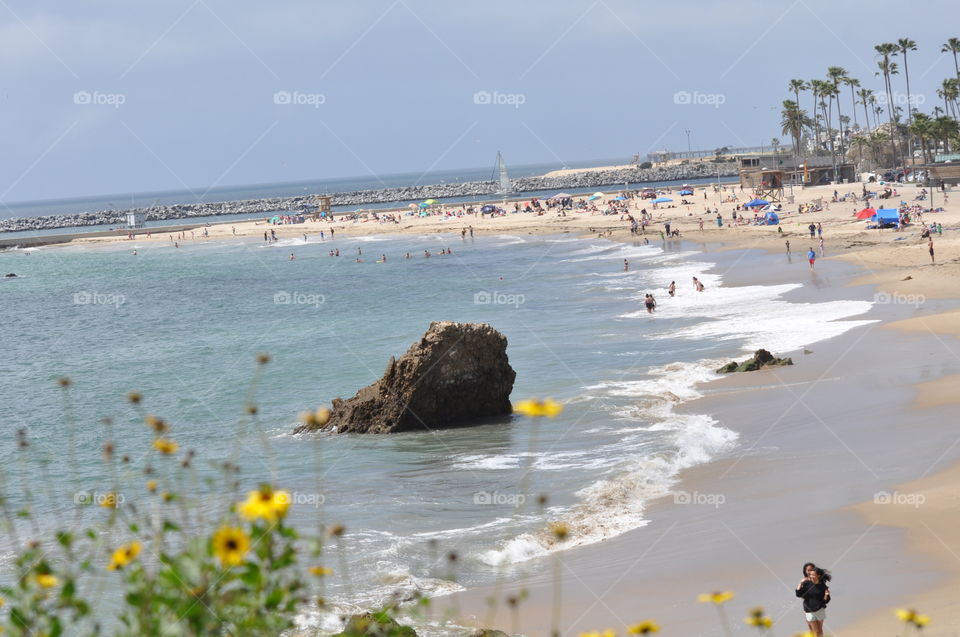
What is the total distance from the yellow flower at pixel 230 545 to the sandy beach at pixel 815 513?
1478mm

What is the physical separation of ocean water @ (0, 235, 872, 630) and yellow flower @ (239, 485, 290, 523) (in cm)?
143

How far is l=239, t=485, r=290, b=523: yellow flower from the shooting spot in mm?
2984

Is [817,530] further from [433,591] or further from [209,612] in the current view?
[209,612]

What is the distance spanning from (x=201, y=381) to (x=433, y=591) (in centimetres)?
2136

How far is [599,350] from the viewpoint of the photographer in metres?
31.7

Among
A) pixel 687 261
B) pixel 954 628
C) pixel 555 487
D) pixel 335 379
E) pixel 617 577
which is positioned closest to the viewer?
pixel 954 628

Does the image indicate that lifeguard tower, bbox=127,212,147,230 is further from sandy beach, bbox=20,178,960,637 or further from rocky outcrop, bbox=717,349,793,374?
sandy beach, bbox=20,178,960,637

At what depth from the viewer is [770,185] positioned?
9438 cm

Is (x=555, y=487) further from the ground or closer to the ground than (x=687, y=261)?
closer to the ground

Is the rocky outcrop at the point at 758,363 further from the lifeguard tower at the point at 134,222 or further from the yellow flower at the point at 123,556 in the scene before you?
the lifeguard tower at the point at 134,222

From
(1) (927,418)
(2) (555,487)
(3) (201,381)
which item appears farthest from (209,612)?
(3) (201,381)

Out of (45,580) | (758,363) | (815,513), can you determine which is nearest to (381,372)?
(758,363)

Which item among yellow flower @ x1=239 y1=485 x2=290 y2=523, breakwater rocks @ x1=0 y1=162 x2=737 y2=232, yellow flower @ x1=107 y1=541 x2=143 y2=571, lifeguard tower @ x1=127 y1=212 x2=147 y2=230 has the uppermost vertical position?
breakwater rocks @ x1=0 y1=162 x2=737 y2=232

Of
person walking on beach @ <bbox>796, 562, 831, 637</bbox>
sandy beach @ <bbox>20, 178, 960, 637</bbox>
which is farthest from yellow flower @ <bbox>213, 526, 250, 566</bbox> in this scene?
person walking on beach @ <bbox>796, 562, 831, 637</bbox>
